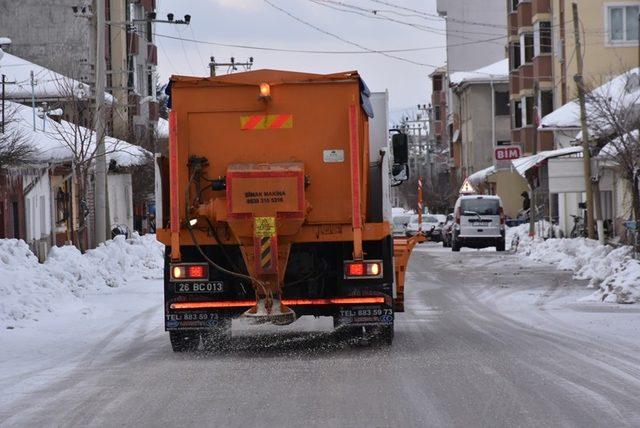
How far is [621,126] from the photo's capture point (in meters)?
31.6

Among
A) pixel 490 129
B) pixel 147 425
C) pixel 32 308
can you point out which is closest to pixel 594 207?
pixel 32 308

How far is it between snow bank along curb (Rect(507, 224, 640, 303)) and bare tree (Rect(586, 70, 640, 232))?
4.73 feet

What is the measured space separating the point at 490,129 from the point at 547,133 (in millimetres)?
32268

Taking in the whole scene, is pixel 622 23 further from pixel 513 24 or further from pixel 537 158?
pixel 513 24

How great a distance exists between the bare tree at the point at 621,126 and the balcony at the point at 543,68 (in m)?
19.0

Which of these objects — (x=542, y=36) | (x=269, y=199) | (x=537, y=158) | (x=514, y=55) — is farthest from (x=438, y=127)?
(x=269, y=199)

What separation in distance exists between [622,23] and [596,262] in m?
25.7

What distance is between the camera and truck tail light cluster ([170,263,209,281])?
14867 mm

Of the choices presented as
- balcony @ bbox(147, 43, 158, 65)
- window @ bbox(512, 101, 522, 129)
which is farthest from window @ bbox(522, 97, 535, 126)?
balcony @ bbox(147, 43, 158, 65)

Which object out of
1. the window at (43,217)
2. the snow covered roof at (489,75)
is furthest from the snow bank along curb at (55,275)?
the snow covered roof at (489,75)

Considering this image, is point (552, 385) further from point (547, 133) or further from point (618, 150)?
point (547, 133)

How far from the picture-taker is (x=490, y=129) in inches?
3585

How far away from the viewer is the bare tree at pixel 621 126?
29.8m

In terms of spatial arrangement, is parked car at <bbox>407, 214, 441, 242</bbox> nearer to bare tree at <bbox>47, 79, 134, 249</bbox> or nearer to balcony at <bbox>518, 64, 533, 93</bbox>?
balcony at <bbox>518, 64, 533, 93</bbox>
